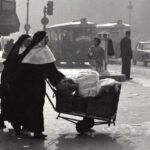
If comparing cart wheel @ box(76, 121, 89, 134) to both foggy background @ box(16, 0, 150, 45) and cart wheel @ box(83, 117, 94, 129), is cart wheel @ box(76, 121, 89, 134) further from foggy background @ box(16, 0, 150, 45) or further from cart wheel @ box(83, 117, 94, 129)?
foggy background @ box(16, 0, 150, 45)

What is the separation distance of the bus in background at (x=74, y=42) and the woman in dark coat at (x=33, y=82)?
87.4ft

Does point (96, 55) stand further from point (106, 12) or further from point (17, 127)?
point (106, 12)

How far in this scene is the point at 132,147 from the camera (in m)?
7.72

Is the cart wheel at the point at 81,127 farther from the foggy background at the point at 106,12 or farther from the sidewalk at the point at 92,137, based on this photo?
the foggy background at the point at 106,12

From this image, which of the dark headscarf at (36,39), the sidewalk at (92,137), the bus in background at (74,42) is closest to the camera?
the sidewalk at (92,137)

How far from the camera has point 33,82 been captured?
8.25m

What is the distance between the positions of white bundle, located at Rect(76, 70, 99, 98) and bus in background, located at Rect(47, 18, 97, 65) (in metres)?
26.4

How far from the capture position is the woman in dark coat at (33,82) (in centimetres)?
819

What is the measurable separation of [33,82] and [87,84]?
804 mm

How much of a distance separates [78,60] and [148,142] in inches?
1072

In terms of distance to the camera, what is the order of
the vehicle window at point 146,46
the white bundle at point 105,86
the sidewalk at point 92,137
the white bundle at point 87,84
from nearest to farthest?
the sidewalk at point 92,137 → the white bundle at point 105,86 → the white bundle at point 87,84 → the vehicle window at point 146,46

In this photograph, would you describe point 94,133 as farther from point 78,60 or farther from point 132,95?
point 78,60

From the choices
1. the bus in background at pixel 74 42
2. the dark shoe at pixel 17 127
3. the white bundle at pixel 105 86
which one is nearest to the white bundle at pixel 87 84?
the white bundle at pixel 105 86

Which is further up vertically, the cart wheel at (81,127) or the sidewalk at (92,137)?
the cart wheel at (81,127)
